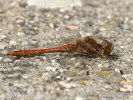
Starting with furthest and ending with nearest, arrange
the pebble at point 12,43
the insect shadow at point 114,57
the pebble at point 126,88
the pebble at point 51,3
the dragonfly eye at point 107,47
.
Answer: the pebble at point 51,3
the pebble at point 12,43
the insect shadow at point 114,57
the dragonfly eye at point 107,47
the pebble at point 126,88

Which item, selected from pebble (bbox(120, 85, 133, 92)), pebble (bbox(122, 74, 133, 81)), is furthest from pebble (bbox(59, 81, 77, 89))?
pebble (bbox(122, 74, 133, 81))

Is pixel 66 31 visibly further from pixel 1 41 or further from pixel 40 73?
pixel 40 73

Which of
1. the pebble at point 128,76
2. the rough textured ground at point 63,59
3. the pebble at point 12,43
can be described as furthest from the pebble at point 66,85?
the pebble at point 12,43

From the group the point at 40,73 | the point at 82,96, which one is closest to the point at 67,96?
the point at 82,96

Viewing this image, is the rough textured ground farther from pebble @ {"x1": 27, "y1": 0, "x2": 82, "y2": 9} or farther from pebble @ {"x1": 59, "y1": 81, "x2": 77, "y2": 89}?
pebble @ {"x1": 27, "y1": 0, "x2": 82, "y2": 9}

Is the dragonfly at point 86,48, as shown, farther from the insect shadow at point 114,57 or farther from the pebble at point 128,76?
the pebble at point 128,76

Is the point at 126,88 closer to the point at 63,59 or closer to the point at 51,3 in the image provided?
the point at 63,59
